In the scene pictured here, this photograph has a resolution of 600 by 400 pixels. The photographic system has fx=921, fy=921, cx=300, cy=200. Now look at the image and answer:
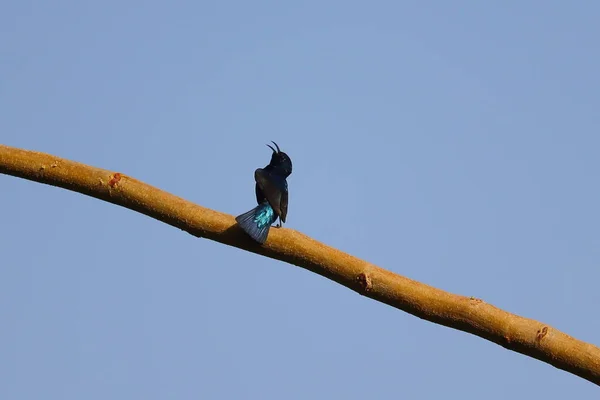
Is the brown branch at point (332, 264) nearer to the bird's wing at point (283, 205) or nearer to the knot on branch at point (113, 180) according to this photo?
the knot on branch at point (113, 180)

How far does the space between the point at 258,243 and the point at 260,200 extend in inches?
86.1

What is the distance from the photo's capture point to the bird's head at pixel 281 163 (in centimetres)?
776

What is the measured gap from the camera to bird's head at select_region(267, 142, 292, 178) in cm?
776

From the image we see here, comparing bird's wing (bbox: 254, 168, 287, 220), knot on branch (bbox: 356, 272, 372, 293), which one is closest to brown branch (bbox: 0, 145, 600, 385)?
knot on branch (bbox: 356, 272, 372, 293)

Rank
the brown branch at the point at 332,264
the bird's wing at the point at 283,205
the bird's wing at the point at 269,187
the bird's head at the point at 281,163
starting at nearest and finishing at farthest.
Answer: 1. the brown branch at the point at 332,264
2. the bird's wing at the point at 269,187
3. the bird's wing at the point at 283,205
4. the bird's head at the point at 281,163

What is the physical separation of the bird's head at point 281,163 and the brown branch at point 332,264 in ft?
Answer: 10.7

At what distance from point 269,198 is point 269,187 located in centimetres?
34

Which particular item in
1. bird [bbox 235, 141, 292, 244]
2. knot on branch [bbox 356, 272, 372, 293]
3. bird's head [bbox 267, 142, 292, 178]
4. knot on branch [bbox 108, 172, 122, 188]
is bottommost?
knot on branch [bbox 356, 272, 372, 293]

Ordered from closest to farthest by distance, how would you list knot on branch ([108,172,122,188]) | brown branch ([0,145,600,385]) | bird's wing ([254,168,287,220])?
brown branch ([0,145,600,385])
knot on branch ([108,172,122,188])
bird's wing ([254,168,287,220])

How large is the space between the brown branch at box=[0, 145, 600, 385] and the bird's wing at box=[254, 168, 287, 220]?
1.93 metres

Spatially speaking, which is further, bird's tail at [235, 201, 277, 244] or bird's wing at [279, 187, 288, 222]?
bird's wing at [279, 187, 288, 222]

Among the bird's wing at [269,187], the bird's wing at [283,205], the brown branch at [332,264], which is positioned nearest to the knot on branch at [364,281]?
the brown branch at [332,264]

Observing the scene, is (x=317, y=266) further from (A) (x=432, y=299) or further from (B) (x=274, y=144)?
(B) (x=274, y=144)

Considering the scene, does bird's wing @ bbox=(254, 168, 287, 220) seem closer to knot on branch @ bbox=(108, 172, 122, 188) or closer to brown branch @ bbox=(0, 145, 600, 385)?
brown branch @ bbox=(0, 145, 600, 385)
